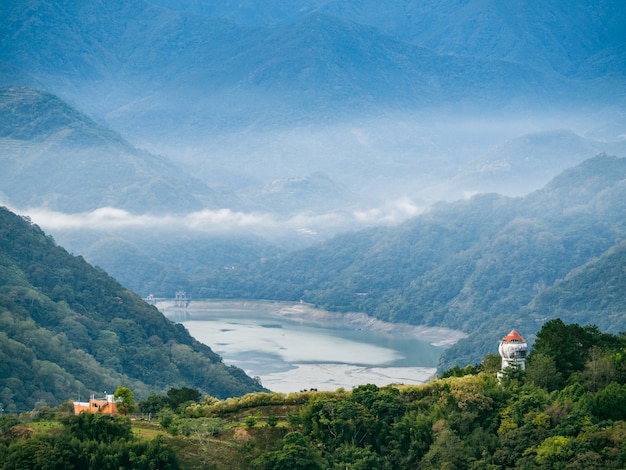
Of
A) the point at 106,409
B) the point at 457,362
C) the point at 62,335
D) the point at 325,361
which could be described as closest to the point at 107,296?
the point at 62,335

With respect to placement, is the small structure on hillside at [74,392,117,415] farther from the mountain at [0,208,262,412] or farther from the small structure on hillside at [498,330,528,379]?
the mountain at [0,208,262,412]

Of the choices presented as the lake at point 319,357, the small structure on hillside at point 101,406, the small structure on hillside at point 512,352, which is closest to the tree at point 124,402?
the small structure on hillside at point 101,406

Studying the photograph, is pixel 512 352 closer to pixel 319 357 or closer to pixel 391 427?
pixel 391 427

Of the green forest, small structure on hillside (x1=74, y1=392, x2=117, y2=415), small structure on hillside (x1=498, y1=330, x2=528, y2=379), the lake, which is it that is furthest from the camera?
the lake

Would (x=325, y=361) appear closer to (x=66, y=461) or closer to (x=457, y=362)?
(x=457, y=362)

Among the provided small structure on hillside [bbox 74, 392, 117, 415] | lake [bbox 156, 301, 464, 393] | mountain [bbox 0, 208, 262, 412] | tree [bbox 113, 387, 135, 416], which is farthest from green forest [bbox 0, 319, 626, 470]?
lake [bbox 156, 301, 464, 393]

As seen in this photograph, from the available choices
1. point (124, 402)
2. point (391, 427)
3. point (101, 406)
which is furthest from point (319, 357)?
point (391, 427)
